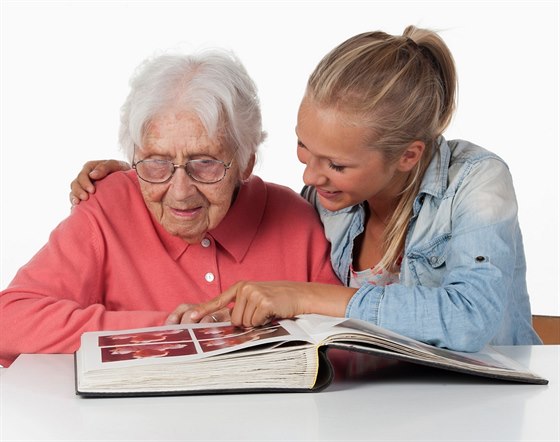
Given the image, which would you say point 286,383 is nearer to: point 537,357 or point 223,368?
point 223,368

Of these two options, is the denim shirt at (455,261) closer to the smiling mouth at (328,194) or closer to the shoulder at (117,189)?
the smiling mouth at (328,194)

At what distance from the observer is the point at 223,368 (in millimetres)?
1511

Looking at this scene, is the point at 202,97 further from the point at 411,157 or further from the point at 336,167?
the point at 411,157

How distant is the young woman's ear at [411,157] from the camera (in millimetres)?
2102

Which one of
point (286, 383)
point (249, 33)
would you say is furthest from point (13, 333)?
point (249, 33)

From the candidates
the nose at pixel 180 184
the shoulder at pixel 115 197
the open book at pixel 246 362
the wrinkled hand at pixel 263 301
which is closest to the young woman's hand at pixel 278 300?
the wrinkled hand at pixel 263 301

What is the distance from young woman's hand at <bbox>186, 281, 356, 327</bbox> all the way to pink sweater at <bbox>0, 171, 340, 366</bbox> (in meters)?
0.33

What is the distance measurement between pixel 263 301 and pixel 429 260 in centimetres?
53

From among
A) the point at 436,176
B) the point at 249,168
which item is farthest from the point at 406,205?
the point at 249,168

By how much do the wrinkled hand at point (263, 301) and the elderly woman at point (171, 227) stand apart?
0.25 metres

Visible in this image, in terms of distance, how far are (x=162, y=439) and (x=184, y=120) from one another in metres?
0.98

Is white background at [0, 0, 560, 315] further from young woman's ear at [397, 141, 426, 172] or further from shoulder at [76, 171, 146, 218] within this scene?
young woman's ear at [397, 141, 426, 172]

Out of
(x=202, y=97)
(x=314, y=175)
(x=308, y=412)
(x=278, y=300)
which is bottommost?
(x=308, y=412)

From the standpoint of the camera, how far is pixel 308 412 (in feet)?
4.71
